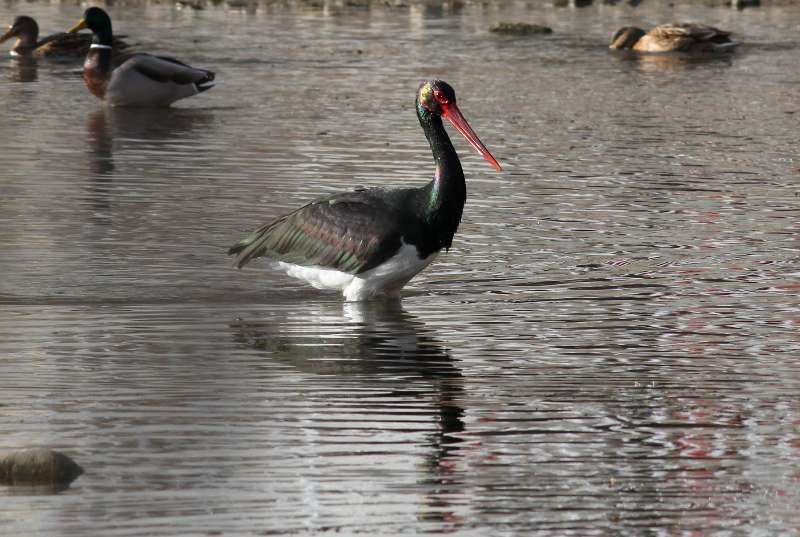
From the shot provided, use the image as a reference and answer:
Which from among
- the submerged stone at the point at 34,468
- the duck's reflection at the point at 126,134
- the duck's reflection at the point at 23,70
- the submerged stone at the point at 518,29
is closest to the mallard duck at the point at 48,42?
the duck's reflection at the point at 23,70

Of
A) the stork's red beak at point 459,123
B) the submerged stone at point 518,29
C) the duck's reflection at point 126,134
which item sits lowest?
the submerged stone at point 518,29

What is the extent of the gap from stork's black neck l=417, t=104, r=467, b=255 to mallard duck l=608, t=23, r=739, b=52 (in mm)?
20984

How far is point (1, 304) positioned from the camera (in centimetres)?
1138

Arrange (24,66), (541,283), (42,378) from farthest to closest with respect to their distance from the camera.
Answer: (24,66), (541,283), (42,378)

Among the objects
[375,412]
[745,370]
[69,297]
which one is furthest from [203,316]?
[745,370]

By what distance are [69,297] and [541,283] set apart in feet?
10.4

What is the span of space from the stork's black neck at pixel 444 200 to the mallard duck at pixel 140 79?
11645mm

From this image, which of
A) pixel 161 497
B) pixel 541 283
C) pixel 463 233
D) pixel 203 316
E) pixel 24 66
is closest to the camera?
pixel 161 497

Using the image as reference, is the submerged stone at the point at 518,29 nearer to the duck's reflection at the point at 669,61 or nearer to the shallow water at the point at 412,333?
the duck's reflection at the point at 669,61

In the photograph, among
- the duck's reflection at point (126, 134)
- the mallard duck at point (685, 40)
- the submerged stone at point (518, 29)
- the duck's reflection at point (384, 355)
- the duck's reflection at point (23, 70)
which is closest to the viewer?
the duck's reflection at point (384, 355)

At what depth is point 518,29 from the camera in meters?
35.8

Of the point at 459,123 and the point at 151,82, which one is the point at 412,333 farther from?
the point at 151,82

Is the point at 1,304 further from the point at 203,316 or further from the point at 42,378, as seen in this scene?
the point at 42,378

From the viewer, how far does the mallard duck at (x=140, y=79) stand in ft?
74.4
